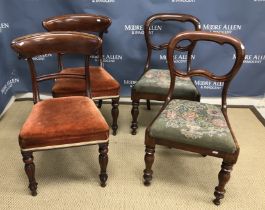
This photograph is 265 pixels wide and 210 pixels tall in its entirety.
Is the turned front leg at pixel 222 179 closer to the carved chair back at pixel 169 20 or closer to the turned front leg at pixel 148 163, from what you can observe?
the turned front leg at pixel 148 163

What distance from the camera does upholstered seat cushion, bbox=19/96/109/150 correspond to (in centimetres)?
147

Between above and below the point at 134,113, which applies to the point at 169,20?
above

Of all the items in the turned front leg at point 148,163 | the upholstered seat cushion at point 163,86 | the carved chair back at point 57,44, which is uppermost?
the carved chair back at point 57,44

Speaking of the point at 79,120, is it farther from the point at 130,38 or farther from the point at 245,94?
the point at 245,94

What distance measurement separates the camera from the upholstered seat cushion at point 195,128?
1.47 meters

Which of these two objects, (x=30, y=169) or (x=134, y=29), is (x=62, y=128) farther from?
(x=134, y=29)

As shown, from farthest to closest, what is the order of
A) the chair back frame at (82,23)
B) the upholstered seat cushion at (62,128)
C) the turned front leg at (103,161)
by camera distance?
the chair back frame at (82,23) < the turned front leg at (103,161) < the upholstered seat cushion at (62,128)

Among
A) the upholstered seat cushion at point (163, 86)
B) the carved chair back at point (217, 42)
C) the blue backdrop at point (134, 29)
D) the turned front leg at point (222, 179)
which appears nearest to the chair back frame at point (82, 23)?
the blue backdrop at point (134, 29)

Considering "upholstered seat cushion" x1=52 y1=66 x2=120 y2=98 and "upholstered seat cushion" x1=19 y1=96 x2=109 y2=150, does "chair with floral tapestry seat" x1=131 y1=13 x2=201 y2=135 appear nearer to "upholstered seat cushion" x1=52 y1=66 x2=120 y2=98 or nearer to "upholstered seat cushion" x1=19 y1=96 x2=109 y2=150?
"upholstered seat cushion" x1=52 y1=66 x2=120 y2=98

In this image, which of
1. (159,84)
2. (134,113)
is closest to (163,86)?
(159,84)

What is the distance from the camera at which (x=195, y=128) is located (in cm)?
153

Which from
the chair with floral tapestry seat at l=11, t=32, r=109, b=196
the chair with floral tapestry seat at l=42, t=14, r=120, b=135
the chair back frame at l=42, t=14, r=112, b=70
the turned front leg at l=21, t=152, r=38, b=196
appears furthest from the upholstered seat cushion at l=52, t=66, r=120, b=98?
the turned front leg at l=21, t=152, r=38, b=196

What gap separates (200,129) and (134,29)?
122 cm

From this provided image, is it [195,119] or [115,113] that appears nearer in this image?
[195,119]
